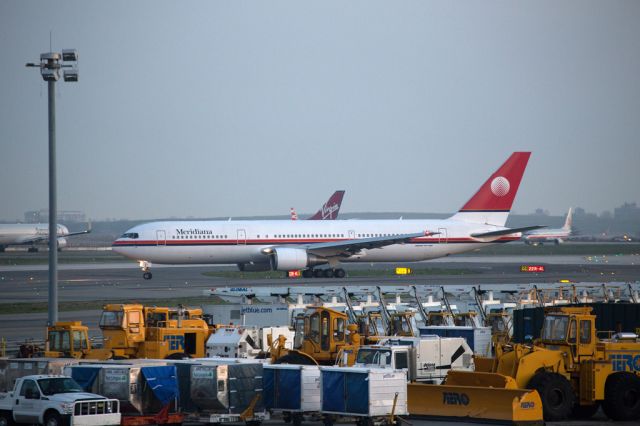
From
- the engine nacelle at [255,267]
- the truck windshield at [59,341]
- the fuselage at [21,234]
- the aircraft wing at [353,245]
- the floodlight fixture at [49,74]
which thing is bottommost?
the truck windshield at [59,341]

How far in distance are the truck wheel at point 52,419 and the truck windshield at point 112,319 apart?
299 inches

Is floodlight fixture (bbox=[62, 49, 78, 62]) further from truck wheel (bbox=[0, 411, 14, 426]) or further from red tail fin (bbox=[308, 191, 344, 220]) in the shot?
red tail fin (bbox=[308, 191, 344, 220])

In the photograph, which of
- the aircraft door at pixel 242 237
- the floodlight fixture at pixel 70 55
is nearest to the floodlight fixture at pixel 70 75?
the floodlight fixture at pixel 70 55

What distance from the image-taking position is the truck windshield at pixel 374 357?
1010 inches

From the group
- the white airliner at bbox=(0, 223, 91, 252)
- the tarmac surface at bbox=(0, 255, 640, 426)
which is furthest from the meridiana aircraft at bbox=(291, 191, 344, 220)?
the white airliner at bbox=(0, 223, 91, 252)

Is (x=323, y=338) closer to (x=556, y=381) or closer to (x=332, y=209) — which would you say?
(x=556, y=381)

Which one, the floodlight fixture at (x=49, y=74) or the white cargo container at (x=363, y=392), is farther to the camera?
the floodlight fixture at (x=49, y=74)

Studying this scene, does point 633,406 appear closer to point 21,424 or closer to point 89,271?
point 21,424

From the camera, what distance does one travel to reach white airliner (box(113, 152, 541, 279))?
71.2 metres

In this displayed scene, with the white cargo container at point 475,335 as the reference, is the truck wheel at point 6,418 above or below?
below

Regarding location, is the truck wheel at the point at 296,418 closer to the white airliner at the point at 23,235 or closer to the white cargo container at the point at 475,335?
the white cargo container at the point at 475,335

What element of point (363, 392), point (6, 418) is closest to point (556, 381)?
point (363, 392)

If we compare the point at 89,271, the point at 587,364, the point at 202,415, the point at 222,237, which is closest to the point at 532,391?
the point at 587,364

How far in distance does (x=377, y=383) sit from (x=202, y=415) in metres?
3.83
